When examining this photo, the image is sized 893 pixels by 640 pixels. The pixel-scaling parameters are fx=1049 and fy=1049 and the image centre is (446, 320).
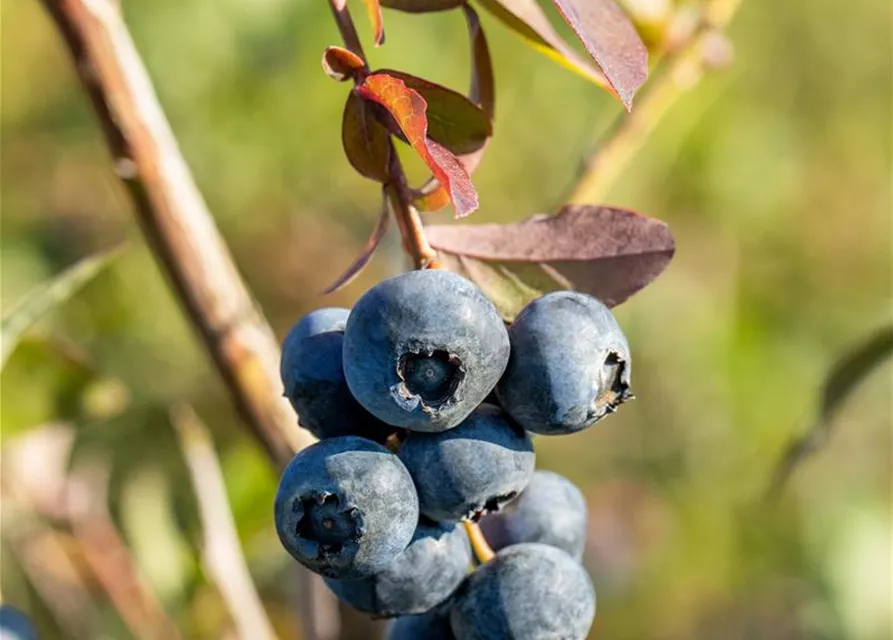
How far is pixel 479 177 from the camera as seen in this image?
8.94ft

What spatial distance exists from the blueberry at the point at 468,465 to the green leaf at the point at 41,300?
0.54 meters

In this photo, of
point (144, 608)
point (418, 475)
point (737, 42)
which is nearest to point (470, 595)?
point (418, 475)

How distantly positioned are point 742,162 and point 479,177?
809 mm

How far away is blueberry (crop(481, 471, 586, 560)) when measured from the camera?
0.74 metres

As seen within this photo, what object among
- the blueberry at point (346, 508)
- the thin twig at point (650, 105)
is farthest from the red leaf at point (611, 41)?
the thin twig at point (650, 105)

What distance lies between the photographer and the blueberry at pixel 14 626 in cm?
92

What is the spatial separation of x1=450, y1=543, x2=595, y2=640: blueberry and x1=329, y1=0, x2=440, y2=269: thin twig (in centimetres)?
21

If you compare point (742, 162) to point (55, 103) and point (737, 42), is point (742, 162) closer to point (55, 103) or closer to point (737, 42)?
point (737, 42)

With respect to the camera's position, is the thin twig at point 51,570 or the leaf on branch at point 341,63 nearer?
the leaf on branch at point 341,63

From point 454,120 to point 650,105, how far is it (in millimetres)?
582

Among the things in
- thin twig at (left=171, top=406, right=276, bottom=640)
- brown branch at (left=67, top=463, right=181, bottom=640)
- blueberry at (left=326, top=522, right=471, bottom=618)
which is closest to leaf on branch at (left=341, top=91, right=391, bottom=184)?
blueberry at (left=326, top=522, right=471, bottom=618)

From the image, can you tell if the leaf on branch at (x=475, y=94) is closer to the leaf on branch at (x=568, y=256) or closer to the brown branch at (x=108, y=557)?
the leaf on branch at (x=568, y=256)

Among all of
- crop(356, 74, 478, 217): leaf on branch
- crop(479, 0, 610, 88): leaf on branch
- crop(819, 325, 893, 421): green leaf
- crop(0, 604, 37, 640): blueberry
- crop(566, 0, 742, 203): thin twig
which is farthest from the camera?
crop(566, 0, 742, 203): thin twig

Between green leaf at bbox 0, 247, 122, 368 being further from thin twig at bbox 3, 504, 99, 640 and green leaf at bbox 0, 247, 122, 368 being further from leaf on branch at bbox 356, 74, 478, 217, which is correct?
leaf on branch at bbox 356, 74, 478, 217
